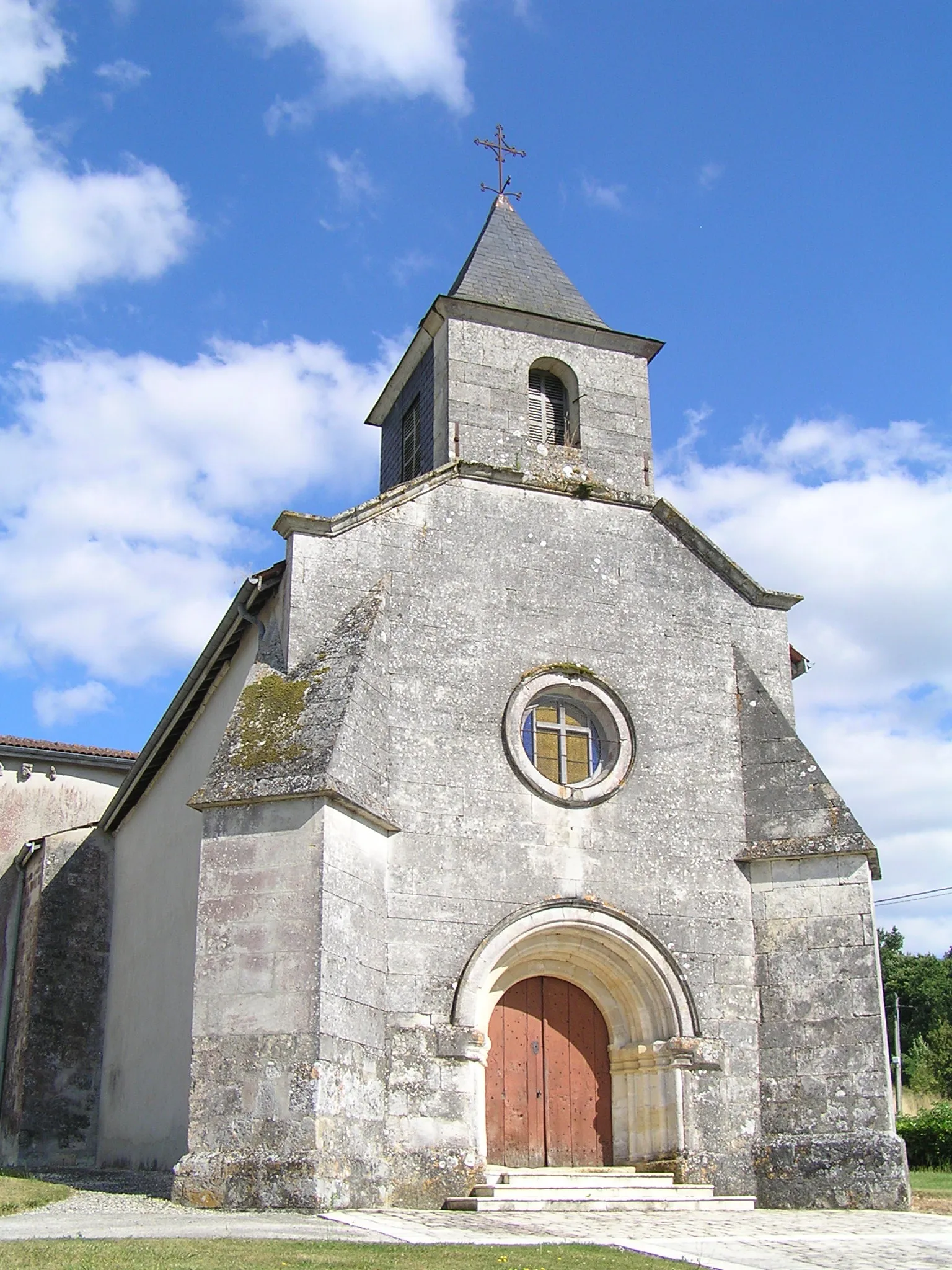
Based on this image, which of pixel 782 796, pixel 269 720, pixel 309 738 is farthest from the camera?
pixel 782 796

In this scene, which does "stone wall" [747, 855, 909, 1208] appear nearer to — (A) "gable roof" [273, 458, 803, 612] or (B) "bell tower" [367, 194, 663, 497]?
(A) "gable roof" [273, 458, 803, 612]

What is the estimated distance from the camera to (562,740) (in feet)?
42.8

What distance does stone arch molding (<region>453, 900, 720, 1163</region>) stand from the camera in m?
11.7

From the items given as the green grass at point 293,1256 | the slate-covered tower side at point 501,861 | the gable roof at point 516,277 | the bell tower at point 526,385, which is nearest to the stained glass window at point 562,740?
the slate-covered tower side at point 501,861

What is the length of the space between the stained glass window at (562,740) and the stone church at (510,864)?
33 millimetres

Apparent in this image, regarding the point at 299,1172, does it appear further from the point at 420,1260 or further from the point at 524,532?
the point at 524,532

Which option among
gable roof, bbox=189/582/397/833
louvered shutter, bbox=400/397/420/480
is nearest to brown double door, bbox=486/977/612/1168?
gable roof, bbox=189/582/397/833

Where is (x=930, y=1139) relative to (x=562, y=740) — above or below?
below

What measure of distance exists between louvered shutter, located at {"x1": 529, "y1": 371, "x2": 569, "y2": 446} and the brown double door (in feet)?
21.3

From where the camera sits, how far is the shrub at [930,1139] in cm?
1948

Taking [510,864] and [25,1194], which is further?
[510,864]

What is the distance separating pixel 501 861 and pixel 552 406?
242 inches

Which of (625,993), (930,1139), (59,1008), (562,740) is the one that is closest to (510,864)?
(562,740)

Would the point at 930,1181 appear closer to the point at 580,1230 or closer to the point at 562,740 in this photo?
the point at 562,740
